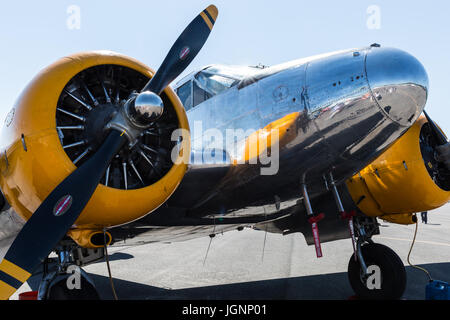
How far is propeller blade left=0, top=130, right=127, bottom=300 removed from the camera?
3.23 meters

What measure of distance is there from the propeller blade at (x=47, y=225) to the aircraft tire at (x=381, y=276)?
4165 mm

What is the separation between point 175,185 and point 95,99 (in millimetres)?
1244

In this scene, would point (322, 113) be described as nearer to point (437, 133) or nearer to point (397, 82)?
point (397, 82)

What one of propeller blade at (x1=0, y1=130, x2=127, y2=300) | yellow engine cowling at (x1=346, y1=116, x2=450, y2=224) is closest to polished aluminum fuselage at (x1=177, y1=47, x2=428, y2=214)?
yellow engine cowling at (x1=346, y1=116, x2=450, y2=224)

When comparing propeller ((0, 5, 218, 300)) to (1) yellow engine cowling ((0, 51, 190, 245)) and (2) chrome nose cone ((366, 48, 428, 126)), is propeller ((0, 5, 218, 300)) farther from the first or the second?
(2) chrome nose cone ((366, 48, 428, 126))

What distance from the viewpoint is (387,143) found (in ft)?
13.7

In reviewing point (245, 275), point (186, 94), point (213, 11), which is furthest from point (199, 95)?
point (245, 275)

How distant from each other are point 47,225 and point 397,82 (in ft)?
11.7

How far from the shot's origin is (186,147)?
4.16 metres

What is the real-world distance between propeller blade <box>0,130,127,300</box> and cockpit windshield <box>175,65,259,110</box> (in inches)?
94.4

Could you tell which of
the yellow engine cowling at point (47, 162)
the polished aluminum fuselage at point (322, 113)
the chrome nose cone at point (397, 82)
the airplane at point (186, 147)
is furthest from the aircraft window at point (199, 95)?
the chrome nose cone at point (397, 82)

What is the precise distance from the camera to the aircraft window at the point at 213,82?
520cm

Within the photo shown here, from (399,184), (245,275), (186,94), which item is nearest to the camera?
(399,184)
